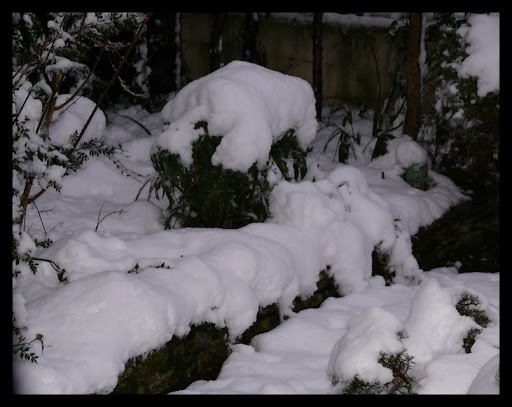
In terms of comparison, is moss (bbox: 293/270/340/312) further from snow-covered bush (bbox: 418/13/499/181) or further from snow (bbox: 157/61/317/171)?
snow-covered bush (bbox: 418/13/499/181)

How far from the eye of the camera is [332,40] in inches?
317

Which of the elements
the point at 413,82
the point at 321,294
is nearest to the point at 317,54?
the point at 413,82

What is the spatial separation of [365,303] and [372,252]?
660mm

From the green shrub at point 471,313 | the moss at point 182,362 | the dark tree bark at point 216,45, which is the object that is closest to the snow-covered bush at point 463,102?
the dark tree bark at point 216,45

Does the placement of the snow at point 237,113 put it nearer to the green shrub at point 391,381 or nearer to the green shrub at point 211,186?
the green shrub at point 211,186

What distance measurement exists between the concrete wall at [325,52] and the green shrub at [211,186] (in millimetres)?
3685

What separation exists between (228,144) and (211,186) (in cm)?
32

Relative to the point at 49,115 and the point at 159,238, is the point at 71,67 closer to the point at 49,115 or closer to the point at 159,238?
the point at 49,115

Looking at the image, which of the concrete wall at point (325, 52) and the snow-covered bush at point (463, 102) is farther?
the concrete wall at point (325, 52)

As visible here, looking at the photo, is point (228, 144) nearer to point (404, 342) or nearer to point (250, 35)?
point (404, 342)

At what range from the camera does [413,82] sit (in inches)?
251

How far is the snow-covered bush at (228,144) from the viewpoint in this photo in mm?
3912
